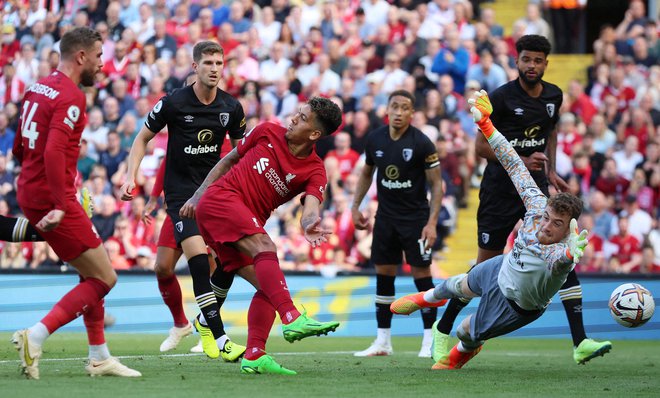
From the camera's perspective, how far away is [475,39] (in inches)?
791

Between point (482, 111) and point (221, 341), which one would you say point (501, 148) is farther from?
point (221, 341)

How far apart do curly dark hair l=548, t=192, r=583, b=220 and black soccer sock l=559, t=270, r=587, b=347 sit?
71.7 inches

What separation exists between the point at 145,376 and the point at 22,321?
837cm

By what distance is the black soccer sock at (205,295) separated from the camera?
961 cm

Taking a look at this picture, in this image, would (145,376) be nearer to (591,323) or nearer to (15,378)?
(15,378)

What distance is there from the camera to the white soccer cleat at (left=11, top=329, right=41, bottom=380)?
754 centimetres

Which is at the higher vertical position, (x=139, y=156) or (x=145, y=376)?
(x=139, y=156)

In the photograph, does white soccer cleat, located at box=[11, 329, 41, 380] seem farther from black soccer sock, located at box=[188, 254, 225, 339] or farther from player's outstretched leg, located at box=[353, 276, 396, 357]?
player's outstretched leg, located at box=[353, 276, 396, 357]

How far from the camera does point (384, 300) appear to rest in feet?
39.2

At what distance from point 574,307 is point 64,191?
4817 millimetres

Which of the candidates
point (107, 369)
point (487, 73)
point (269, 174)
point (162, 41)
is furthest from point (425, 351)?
point (162, 41)

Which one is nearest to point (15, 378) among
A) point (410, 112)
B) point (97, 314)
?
point (97, 314)

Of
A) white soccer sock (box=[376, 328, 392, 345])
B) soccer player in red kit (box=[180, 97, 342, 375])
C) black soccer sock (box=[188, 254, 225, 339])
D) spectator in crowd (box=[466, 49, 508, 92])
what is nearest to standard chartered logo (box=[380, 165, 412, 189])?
white soccer sock (box=[376, 328, 392, 345])

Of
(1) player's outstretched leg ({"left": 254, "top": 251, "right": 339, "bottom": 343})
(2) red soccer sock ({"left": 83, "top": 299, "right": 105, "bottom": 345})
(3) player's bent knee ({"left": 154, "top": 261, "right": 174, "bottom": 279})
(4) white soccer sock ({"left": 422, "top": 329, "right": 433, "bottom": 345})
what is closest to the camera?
(1) player's outstretched leg ({"left": 254, "top": 251, "right": 339, "bottom": 343})
